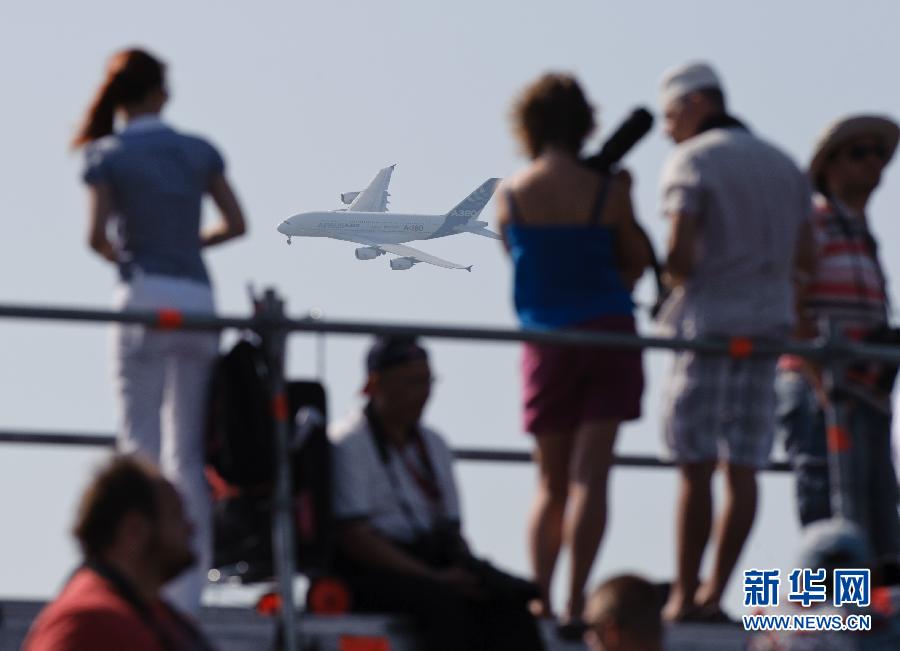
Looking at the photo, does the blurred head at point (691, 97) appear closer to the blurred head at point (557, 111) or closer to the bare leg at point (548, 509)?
the blurred head at point (557, 111)

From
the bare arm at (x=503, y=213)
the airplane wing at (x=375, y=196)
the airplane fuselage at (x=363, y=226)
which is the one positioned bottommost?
the airplane fuselage at (x=363, y=226)

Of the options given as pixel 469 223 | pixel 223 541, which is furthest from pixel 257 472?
pixel 469 223

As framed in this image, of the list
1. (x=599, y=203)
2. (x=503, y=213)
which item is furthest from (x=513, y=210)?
(x=599, y=203)

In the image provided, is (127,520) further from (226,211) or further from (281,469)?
(226,211)

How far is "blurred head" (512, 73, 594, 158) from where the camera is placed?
8.18 meters

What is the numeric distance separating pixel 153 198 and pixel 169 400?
2.44ft

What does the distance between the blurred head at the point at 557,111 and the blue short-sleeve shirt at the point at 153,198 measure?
1.29 meters

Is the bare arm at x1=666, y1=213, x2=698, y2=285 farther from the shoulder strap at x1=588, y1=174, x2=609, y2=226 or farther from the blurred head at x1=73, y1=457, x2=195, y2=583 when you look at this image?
the blurred head at x1=73, y1=457, x2=195, y2=583

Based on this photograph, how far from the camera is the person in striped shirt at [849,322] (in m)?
8.47

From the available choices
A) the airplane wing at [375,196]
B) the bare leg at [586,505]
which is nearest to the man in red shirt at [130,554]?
the bare leg at [586,505]

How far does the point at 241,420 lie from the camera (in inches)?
296

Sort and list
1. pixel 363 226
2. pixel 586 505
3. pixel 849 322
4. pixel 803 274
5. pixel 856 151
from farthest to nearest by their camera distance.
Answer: pixel 363 226
pixel 856 151
pixel 849 322
pixel 803 274
pixel 586 505

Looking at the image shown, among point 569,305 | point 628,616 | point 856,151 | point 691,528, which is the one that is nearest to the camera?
point 628,616

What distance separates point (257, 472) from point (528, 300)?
1278 mm
